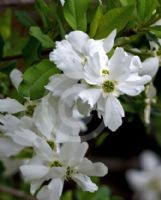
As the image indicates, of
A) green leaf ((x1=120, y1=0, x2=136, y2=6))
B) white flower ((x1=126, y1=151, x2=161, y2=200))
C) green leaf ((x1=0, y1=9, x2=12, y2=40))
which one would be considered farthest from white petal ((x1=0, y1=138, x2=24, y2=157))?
white flower ((x1=126, y1=151, x2=161, y2=200))

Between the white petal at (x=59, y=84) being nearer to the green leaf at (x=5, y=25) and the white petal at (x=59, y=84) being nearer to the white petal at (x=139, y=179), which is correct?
the green leaf at (x=5, y=25)

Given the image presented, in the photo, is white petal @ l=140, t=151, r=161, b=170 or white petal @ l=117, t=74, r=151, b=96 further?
white petal @ l=140, t=151, r=161, b=170

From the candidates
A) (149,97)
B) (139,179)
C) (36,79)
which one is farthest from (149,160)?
(36,79)

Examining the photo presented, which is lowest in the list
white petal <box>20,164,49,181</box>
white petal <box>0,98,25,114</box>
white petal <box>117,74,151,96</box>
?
white petal <box>20,164,49,181</box>

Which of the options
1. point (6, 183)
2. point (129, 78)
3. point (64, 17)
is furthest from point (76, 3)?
point (6, 183)

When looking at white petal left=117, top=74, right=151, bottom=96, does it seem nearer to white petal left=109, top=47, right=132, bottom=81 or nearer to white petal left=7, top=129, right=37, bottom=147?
white petal left=109, top=47, right=132, bottom=81
